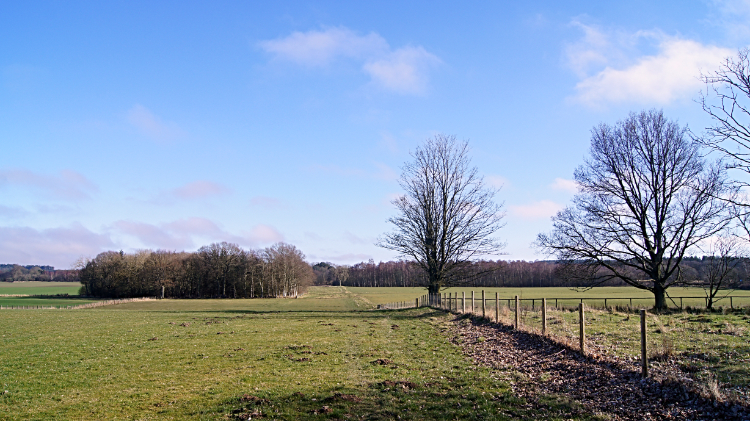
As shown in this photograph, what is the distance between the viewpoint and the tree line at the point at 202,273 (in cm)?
10238

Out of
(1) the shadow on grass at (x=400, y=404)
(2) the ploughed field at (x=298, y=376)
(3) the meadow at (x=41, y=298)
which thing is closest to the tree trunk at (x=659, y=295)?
(2) the ploughed field at (x=298, y=376)

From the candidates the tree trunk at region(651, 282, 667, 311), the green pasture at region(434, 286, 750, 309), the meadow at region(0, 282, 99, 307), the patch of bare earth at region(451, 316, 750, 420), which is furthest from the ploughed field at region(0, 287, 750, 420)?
the meadow at region(0, 282, 99, 307)

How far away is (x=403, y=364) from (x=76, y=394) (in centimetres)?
857

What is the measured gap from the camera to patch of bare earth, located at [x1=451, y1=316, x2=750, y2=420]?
761 cm

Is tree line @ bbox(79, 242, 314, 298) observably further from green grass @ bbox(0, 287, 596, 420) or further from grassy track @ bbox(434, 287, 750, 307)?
green grass @ bbox(0, 287, 596, 420)

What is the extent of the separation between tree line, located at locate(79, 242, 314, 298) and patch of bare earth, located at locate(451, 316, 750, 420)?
94.8 m

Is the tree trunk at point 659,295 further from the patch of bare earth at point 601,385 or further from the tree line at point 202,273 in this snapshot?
the tree line at point 202,273

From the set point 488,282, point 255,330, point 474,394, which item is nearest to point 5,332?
point 255,330

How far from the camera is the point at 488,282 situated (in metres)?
168

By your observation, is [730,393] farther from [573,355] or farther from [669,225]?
[669,225]

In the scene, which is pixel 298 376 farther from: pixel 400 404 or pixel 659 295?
pixel 659 295

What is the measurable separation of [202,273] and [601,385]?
109 metres

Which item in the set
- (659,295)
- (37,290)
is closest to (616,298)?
(659,295)

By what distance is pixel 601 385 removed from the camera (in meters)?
9.45
